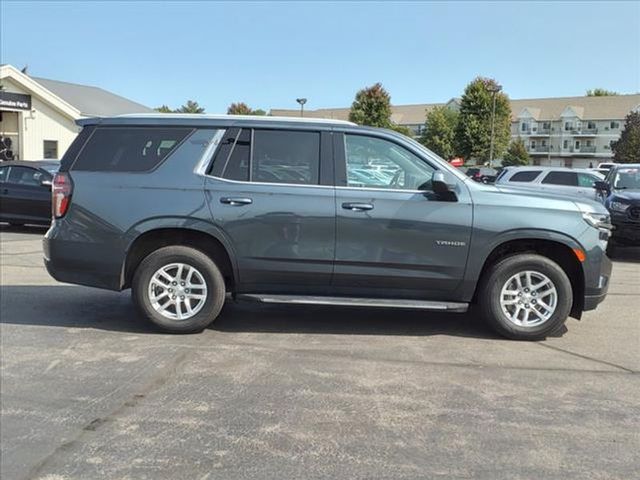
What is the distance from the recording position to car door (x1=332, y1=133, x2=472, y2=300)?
18.0 feet

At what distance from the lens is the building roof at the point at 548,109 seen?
87250 mm

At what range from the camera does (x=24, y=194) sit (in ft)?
44.5

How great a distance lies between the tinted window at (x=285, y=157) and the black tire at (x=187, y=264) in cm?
91

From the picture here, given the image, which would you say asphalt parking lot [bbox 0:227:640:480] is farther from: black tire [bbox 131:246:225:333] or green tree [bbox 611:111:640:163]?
green tree [bbox 611:111:640:163]

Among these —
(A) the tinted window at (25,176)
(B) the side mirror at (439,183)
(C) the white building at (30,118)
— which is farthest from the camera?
(C) the white building at (30,118)

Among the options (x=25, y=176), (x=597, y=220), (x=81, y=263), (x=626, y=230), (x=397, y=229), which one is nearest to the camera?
(x=397, y=229)

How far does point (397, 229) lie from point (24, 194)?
1085 centimetres

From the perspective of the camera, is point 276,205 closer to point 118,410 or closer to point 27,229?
point 118,410

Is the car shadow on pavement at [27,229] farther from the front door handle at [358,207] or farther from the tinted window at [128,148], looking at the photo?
the front door handle at [358,207]

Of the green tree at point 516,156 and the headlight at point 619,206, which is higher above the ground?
the green tree at point 516,156

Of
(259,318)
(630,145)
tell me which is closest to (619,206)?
(259,318)

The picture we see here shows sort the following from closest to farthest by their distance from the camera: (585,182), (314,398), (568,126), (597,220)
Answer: (314,398) < (597,220) < (585,182) < (568,126)

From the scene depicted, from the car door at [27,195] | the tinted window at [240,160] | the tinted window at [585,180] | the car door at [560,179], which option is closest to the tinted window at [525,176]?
the car door at [560,179]

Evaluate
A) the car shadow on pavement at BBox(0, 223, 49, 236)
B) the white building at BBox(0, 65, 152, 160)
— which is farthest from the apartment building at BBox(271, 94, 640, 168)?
the car shadow on pavement at BBox(0, 223, 49, 236)
